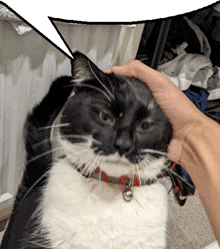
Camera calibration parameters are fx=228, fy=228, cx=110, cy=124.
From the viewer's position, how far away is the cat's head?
1.62 feet

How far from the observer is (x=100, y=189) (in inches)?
22.3

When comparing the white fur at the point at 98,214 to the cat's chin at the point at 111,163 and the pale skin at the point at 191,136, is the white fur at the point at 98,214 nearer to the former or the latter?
the cat's chin at the point at 111,163

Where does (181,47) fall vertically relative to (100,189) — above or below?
above

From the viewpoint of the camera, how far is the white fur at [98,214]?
1.81ft

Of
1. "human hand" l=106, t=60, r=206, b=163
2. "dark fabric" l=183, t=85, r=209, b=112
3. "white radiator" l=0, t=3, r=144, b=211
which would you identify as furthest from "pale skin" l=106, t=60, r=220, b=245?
"dark fabric" l=183, t=85, r=209, b=112

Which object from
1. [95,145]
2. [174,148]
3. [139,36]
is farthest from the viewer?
[139,36]

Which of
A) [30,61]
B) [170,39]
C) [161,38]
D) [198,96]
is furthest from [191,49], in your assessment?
[30,61]

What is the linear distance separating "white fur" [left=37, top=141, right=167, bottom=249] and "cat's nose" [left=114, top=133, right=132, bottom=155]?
0.05m

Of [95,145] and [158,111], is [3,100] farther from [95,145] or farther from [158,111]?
[158,111]

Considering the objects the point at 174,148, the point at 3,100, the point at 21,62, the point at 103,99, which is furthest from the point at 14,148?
the point at 174,148

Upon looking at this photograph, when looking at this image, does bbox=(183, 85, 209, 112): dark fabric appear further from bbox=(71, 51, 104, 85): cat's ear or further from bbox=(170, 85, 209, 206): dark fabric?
bbox=(71, 51, 104, 85): cat's ear

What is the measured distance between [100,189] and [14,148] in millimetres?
380

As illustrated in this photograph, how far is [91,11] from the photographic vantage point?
1.33 ft

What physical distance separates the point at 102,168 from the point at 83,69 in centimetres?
23
